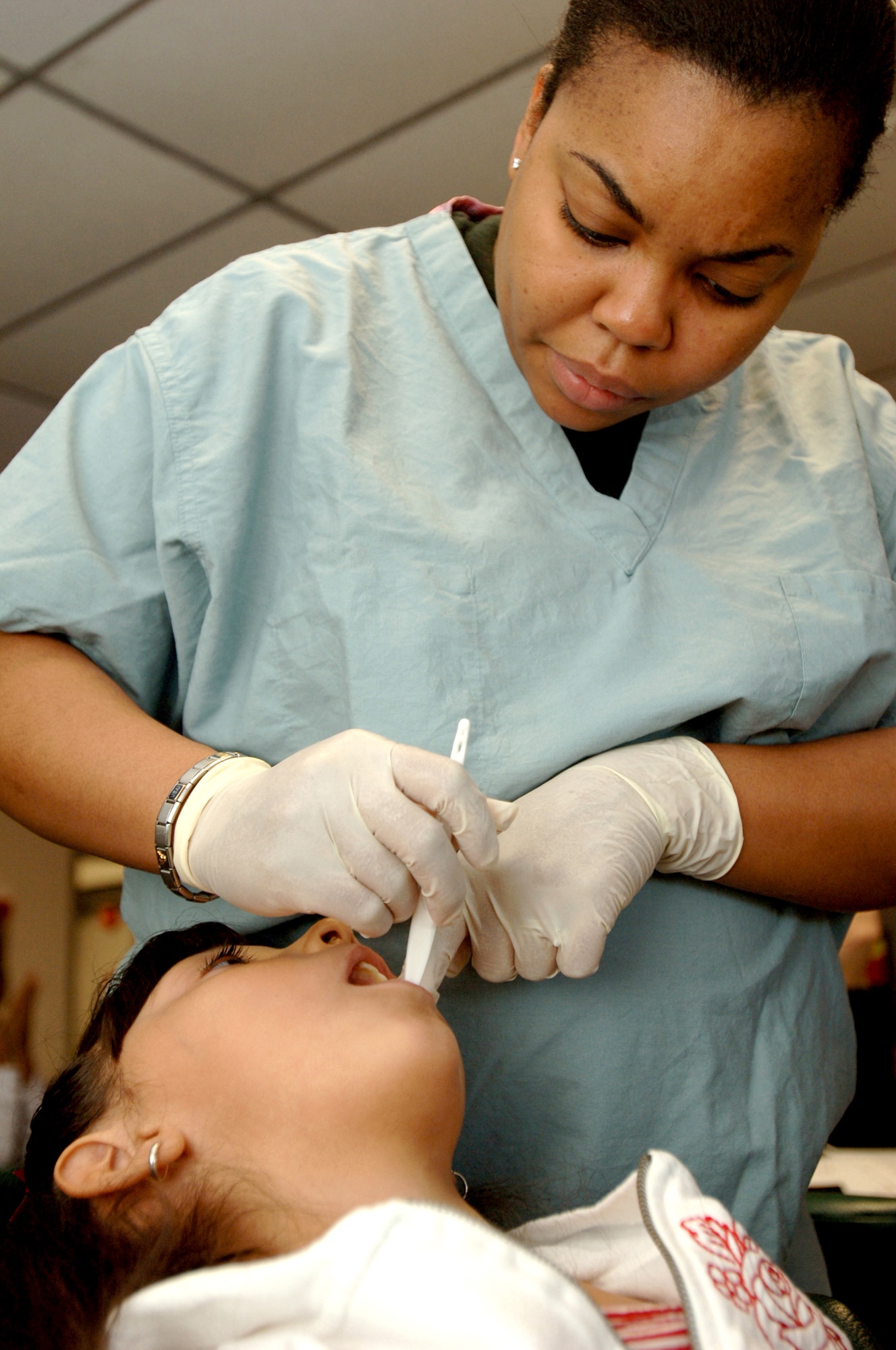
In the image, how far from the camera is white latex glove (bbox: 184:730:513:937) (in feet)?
2.95

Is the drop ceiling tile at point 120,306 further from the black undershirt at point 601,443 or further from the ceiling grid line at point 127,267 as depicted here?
the black undershirt at point 601,443

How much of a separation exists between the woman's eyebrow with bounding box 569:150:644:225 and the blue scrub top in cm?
24

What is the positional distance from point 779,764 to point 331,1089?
1.81 feet

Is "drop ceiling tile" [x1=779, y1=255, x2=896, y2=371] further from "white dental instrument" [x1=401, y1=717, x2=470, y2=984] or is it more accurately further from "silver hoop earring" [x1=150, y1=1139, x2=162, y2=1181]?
"silver hoop earring" [x1=150, y1=1139, x2=162, y2=1181]

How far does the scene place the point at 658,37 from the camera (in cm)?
99

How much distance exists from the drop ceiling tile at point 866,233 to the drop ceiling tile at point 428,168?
0.91 meters

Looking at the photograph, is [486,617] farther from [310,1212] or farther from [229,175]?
[229,175]

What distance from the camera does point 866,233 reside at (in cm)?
318

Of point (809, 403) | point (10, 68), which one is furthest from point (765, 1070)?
point (10, 68)

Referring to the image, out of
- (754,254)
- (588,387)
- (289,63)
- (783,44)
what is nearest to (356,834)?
(588,387)

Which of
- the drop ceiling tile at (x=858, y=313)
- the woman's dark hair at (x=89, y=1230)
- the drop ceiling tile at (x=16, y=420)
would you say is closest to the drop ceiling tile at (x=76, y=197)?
the drop ceiling tile at (x=16, y=420)

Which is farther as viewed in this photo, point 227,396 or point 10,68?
point 10,68

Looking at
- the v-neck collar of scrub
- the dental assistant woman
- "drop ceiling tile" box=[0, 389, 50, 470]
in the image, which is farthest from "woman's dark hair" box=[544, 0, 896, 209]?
"drop ceiling tile" box=[0, 389, 50, 470]

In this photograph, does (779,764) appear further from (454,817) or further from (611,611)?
(454,817)
